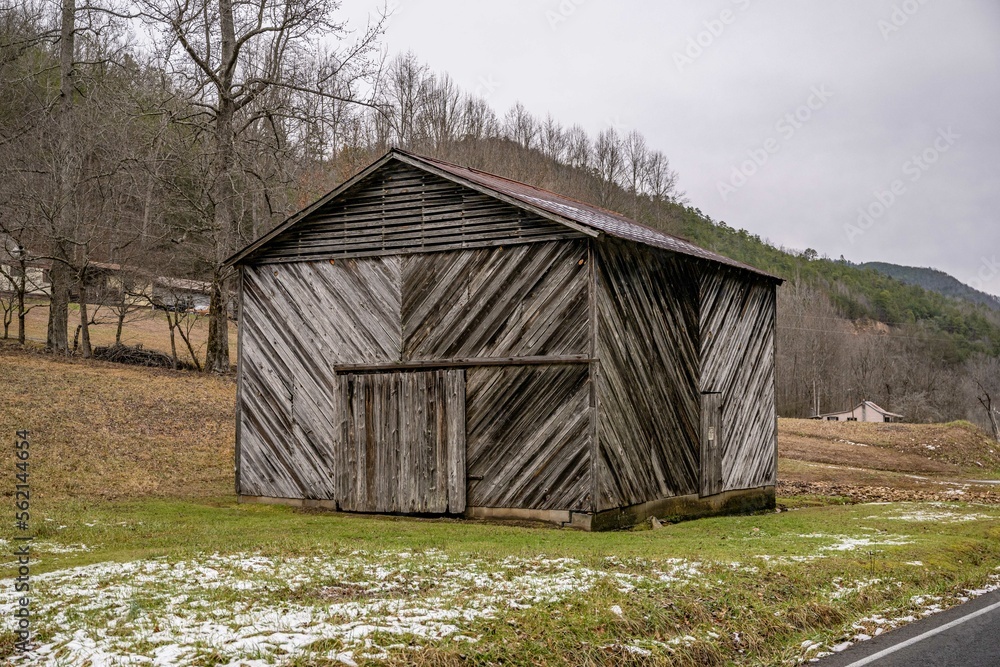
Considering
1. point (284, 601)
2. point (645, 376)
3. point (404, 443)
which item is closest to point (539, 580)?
point (284, 601)

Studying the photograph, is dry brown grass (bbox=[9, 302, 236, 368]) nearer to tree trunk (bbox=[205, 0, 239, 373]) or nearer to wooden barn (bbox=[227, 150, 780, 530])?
tree trunk (bbox=[205, 0, 239, 373])

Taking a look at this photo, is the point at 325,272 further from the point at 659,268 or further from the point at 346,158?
the point at 346,158

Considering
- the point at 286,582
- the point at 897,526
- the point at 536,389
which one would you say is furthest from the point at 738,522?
the point at 286,582

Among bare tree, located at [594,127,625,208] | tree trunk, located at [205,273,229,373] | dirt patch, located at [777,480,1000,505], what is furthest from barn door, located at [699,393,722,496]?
bare tree, located at [594,127,625,208]

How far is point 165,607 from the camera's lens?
7.87m

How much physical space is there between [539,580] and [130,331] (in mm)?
41132

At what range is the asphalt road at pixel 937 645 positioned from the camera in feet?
24.1

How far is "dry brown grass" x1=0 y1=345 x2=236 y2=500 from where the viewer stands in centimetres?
1984

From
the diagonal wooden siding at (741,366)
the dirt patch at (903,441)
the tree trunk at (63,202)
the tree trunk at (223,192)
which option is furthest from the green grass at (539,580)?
the dirt patch at (903,441)

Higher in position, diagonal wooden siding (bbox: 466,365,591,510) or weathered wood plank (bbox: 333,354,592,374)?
weathered wood plank (bbox: 333,354,592,374)

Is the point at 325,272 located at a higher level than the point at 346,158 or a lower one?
lower

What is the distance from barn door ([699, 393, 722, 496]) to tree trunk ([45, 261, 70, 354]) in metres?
24.0

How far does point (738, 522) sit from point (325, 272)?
903cm

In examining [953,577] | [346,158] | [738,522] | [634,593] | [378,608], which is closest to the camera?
[378,608]
